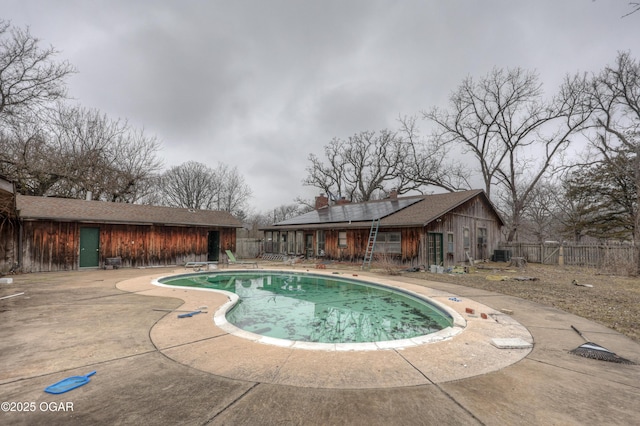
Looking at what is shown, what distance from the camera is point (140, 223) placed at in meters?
15.3

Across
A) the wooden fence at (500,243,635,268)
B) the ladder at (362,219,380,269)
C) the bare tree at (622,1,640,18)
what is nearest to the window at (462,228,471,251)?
the wooden fence at (500,243,635,268)

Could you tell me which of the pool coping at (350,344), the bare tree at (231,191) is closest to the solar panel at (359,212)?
the pool coping at (350,344)

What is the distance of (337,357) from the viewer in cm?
380

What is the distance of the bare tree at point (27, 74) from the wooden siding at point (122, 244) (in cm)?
561

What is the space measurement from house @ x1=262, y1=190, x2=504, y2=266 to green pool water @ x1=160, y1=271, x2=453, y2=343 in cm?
513

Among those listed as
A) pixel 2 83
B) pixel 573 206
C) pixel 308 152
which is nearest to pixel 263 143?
pixel 308 152

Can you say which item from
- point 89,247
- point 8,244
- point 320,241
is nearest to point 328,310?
point 320,241

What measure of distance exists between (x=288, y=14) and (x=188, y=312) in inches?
508

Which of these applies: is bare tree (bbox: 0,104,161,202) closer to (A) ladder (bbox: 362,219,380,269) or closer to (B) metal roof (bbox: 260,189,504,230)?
(B) metal roof (bbox: 260,189,504,230)

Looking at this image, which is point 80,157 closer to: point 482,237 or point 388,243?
point 388,243

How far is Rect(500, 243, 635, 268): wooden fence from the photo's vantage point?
553 inches

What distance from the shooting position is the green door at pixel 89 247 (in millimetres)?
14062

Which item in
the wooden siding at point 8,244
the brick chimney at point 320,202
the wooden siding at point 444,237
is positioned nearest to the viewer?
the wooden siding at point 8,244

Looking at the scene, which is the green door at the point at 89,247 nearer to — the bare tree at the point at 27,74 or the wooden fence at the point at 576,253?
the bare tree at the point at 27,74
